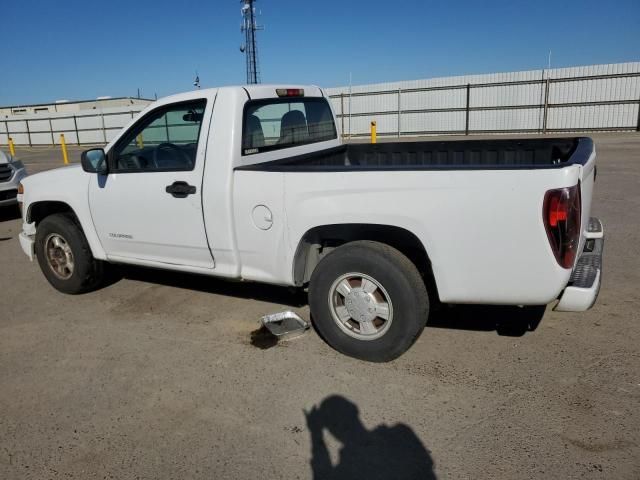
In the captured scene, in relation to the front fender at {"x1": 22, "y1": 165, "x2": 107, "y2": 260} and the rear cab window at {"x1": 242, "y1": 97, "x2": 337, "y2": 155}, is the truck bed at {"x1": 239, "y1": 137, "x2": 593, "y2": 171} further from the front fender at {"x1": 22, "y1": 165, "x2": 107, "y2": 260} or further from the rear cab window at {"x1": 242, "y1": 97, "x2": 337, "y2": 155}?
the front fender at {"x1": 22, "y1": 165, "x2": 107, "y2": 260}

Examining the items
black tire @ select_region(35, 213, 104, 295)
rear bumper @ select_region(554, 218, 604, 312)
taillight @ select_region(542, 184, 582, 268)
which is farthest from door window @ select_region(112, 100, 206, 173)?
rear bumper @ select_region(554, 218, 604, 312)

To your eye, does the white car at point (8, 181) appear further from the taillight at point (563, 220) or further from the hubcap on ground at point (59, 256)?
the taillight at point (563, 220)

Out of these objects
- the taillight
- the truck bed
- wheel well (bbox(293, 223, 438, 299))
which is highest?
the truck bed

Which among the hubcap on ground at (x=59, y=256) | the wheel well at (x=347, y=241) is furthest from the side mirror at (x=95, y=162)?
the wheel well at (x=347, y=241)

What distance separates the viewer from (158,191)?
409 cm

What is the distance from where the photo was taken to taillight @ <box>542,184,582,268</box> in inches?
108

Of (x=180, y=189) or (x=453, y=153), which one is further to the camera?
(x=453, y=153)

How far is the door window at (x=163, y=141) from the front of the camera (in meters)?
4.03

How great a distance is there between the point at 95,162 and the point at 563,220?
362cm

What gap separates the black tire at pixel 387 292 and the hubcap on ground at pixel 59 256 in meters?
2.73

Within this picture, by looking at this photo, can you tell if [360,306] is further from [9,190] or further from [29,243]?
[9,190]

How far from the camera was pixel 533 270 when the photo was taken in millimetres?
2904

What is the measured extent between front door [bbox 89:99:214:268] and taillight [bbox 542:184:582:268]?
2.38m

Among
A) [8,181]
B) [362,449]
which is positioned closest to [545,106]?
[8,181]
